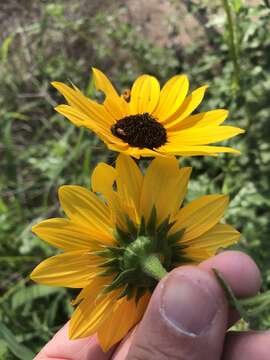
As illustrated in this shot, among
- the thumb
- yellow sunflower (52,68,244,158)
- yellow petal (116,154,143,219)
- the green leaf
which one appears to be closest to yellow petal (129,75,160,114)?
yellow sunflower (52,68,244,158)

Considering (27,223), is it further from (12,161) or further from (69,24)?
(69,24)

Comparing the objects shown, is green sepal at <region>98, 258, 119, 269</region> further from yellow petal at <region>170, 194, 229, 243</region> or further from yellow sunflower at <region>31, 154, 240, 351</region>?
yellow petal at <region>170, 194, 229, 243</region>

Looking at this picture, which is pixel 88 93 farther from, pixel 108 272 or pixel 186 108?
pixel 108 272

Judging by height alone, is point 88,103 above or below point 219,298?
above

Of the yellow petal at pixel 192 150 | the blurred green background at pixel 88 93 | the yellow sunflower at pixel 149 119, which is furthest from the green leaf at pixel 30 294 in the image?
the yellow petal at pixel 192 150

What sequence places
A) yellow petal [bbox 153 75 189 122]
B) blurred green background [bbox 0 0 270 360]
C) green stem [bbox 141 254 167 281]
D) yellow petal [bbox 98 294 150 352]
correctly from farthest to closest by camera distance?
1. blurred green background [bbox 0 0 270 360]
2. yellow petal [bbox 153 75 189 122]
3. yellow petal [bbox 98 294 150 352]
4. green stem [bbox 141 254 167 281]

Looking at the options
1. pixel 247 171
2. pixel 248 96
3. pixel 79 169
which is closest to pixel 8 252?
pixel 79 169

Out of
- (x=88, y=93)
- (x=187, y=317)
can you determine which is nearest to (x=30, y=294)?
(x=88, y=93)
